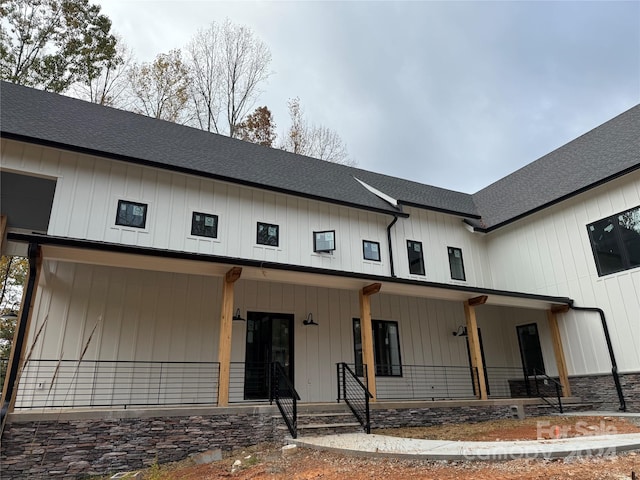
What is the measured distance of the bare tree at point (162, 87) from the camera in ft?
67.5

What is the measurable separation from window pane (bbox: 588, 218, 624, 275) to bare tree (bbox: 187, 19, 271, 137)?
17236 mm

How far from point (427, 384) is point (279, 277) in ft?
19.8

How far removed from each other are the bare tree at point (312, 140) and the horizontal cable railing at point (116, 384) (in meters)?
16.2

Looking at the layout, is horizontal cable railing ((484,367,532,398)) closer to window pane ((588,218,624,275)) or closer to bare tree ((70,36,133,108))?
window pane ((588,218,624,275))

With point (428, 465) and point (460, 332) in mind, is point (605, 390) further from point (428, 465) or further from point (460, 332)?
point (428, 465)

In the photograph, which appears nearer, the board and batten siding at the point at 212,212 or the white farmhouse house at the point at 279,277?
the white farmhouse house at the point at 279,277

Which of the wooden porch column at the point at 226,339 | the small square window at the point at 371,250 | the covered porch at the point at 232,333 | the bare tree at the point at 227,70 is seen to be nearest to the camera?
the wooden porch column at the point at 226,339

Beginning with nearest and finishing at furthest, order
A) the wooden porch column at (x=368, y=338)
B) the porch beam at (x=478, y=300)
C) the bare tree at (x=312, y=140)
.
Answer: the wooden porch column at (x=368, y=338) < the porch beam at (x=478, y=300) < the bare tree at (x=312, y=140)

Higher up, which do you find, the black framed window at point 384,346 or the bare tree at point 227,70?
the bare tree at point 227,70

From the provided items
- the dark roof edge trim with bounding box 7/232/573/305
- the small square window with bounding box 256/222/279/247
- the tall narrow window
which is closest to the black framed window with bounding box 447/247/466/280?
the tall narrow window

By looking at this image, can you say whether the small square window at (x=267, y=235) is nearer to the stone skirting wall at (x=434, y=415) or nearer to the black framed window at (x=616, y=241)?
the stone skirting wall at (x=434, y=415)

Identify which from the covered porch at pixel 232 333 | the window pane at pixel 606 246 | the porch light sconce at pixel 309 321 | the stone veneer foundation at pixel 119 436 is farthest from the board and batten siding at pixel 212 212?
the stone veneer foundation at pixel 119 436

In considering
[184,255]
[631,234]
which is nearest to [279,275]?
[184,255]

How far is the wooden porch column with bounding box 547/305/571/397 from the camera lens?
10719 millimetres
